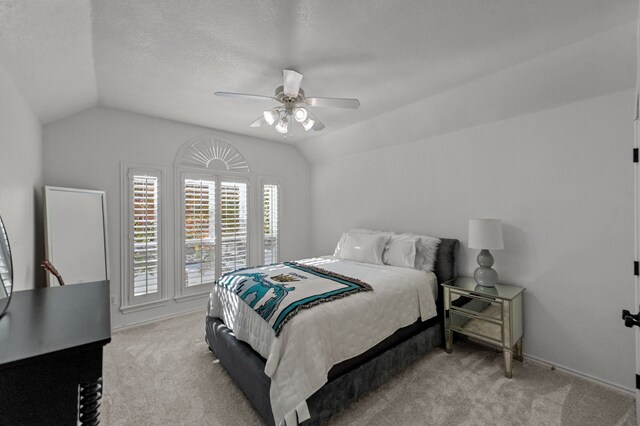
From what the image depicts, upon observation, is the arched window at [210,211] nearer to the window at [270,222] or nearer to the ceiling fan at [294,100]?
the window at [270,222]

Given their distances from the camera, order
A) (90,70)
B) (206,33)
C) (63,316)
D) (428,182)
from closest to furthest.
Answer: (63,316), (206,33), (90,70), (428,182)

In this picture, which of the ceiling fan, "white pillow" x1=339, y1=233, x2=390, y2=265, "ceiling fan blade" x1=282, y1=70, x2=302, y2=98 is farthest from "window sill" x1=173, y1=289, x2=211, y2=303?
"ceiling fan blade" x1=282, y1=70, x2=302, y2=98

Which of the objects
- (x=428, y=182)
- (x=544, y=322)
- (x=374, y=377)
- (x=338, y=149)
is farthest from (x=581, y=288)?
(x=338, y=149)

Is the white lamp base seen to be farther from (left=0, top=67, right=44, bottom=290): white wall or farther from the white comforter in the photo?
(left=0, top=67, right=44, bottom=290): white wall

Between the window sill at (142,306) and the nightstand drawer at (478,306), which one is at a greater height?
the nightstand drawer at (478,306)

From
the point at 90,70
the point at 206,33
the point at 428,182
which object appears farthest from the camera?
the point at 428,182

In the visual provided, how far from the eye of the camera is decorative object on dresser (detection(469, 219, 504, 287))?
2.57 m

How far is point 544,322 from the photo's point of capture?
2.57 meters

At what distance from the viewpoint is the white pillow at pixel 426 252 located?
10.1 ft

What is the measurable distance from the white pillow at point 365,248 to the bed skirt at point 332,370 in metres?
1.01

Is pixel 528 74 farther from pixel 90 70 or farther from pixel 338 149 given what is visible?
pixel 90 70

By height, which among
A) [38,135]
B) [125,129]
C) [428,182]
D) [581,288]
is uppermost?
[125,129]

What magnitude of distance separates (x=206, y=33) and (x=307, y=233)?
3883 millimetres

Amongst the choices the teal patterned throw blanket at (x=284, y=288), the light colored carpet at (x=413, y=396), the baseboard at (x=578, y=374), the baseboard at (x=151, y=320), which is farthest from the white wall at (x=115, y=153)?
the baseboard at (x=578, y=374)
